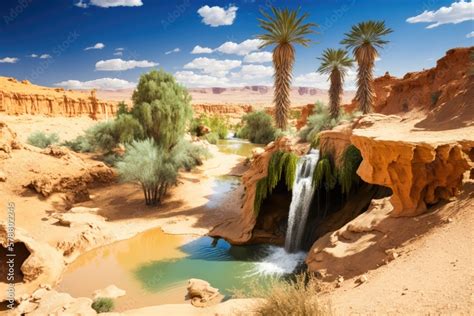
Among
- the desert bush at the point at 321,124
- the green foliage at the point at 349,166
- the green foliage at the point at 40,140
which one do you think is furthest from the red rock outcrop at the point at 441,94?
the green foliage at the point at 40,140

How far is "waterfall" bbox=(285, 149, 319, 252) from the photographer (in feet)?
40.7

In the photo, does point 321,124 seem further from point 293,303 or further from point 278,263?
point 293,303

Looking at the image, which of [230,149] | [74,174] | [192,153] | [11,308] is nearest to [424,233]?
[11,308]

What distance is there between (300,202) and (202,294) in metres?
5.31

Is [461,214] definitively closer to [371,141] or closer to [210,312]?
[371,141]

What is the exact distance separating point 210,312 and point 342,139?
781 centimetres

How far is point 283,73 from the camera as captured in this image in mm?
21812

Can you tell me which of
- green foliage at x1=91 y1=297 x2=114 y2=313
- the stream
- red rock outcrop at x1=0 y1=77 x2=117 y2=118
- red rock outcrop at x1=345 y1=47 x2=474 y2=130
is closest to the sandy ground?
red rock outcrop at x1=345 y1=47 x2=474 y2=130

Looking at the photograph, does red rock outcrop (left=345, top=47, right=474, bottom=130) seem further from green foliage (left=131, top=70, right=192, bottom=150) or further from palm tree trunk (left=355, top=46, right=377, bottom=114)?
green foliage (left=131, top=70, right=192, bottom=150)

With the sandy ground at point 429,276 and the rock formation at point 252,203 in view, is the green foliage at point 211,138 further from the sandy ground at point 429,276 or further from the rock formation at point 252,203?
the sandy ground at point 429,276

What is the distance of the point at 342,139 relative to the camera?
1216 cm

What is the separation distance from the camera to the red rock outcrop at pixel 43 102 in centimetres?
4272

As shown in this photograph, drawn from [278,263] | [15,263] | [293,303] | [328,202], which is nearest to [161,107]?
[15,263]

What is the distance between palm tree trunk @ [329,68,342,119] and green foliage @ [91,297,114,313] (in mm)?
19234
